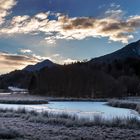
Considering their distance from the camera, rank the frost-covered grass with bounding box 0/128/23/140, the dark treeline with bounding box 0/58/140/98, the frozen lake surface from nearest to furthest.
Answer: the frost-covered grass with bounding box 0/128/23/140
the frozen lake surface
the dark treeline with bounding box 0/58/140/98

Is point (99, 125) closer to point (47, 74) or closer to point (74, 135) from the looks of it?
point (74, 135)

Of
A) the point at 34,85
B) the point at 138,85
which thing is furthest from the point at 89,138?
the point at 34,85

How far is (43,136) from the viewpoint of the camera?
18.7m

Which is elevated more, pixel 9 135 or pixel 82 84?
pixel 82 84

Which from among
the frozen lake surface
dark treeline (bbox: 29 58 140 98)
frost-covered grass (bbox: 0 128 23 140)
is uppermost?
dark treeline (bbox: 29 58 140 98)

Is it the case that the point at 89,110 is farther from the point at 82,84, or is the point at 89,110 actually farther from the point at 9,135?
the point at 82,84

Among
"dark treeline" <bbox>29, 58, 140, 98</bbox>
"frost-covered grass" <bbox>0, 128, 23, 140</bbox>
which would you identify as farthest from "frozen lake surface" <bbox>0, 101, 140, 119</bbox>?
"dark treeline" <bbox>29, 58, 140, 98</bbox>

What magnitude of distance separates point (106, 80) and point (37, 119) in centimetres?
9245

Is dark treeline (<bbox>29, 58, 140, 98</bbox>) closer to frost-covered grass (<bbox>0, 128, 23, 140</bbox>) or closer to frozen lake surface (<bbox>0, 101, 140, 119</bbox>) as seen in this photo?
frozen lake surface (<bbox>0, 101, 140, 119</bbox>)

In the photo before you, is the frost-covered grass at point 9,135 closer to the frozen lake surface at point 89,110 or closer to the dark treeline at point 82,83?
the frozen lake surface at point 89,110

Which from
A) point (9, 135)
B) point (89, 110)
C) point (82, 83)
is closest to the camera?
point (9, 135)

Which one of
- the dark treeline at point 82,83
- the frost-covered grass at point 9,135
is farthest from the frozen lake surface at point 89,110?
the dark treeline at point 82,83

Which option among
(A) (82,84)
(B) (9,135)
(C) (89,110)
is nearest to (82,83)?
(A) (82,84)

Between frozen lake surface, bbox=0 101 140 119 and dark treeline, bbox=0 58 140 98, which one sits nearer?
frozen lake surface, bbox=0 101 140 119
